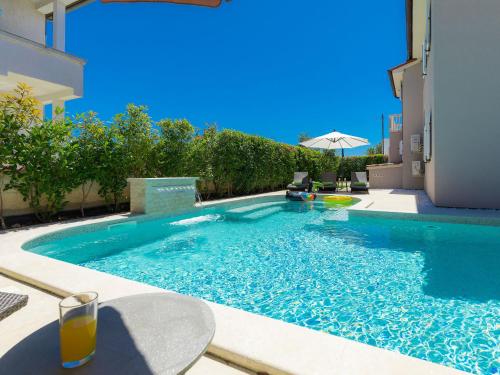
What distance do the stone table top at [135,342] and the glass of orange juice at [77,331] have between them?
3 cm

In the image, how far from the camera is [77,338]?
1.09 metres

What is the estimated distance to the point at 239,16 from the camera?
22.3m

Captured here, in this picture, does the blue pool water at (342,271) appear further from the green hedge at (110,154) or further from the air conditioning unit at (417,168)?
the air conditioning unit at (417,168)

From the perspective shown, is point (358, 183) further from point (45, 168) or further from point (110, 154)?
point (45, 168)

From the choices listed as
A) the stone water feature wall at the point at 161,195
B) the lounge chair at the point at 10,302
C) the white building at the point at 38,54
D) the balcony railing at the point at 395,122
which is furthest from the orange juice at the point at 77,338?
the balcony railing at the point at 395,122

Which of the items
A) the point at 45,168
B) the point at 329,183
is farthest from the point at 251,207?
the point at 45,168

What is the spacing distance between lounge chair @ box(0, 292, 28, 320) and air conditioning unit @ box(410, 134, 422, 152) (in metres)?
15.4

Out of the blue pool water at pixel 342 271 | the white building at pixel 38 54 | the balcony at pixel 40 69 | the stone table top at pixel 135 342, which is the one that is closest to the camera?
the stone table top at pixel 135 342

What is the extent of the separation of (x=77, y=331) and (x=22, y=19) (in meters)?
17.0

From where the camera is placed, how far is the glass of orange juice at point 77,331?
3.53 ft

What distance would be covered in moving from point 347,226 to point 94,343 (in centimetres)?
737

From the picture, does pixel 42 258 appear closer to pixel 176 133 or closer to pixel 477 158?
pixel 176 133

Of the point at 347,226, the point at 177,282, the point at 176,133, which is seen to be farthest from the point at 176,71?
the point at 177,282

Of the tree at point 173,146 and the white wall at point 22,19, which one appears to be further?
the white wall at point 22,19
